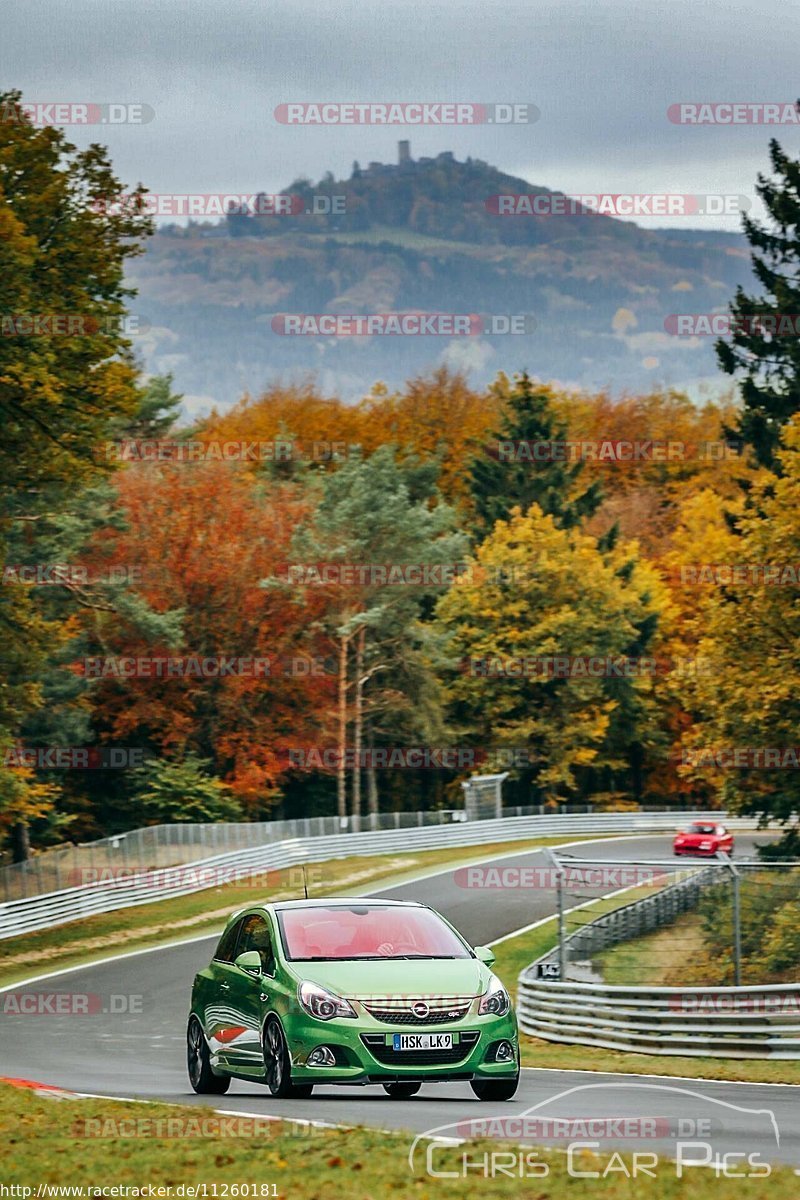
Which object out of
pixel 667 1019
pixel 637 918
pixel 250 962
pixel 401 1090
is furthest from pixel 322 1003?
pixel 637 918

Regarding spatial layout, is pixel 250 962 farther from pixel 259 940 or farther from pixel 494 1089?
pixel 494 1089

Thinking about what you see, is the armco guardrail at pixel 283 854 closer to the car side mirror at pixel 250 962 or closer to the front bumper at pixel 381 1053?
the car side mirror at pixel 250 962

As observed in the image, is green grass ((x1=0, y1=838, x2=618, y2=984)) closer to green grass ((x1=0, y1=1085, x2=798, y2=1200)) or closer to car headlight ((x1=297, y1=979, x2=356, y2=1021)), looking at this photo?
car headlight ((x1=297, y1=979, x2=356, y2=1021))

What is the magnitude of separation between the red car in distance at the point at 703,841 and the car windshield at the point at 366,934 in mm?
45343

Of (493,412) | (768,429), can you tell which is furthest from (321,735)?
(493,412)

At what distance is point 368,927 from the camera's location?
13.9 meters

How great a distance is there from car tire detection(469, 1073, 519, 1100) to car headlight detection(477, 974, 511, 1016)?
0.56 metres

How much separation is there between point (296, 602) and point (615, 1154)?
60873 mm

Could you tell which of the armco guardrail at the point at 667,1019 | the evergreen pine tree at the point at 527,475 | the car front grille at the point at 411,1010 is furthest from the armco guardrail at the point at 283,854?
the car front grille at the point at 411,1010

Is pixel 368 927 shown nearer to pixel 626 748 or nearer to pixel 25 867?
pixel 25 867

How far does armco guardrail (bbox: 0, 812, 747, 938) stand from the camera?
44.2 meters

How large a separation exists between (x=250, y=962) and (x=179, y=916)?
3297cm

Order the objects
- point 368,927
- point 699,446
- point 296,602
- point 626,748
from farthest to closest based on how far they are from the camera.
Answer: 1. point 699,446
2. point 626,748
3. point 296,602
4. point 368,927

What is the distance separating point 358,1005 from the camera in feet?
41.7
